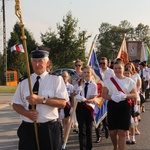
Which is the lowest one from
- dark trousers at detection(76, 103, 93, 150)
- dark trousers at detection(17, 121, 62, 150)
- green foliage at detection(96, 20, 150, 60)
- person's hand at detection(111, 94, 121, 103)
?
dark trousers at detection(76, 103, 93, 150)

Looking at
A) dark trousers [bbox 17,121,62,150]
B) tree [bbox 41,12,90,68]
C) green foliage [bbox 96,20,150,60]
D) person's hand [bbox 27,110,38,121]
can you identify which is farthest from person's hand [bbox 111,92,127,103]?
green foliage [bbox 96,20,150,60]

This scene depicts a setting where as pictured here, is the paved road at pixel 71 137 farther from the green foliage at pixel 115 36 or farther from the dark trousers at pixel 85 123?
the green foliage at pixel 115 36

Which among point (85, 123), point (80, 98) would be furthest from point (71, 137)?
point (80, 98)

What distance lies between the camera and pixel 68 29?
33906 mm

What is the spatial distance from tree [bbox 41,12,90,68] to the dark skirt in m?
27.7

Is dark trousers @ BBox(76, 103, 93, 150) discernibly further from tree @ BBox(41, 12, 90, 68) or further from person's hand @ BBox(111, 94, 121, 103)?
tree @ BBox(41, 12, 90, 68)

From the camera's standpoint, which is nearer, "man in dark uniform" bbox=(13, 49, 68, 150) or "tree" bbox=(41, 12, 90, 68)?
"man in dark uniform" bbox=(13, 49, 68, 150)

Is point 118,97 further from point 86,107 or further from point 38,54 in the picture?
point 38,54

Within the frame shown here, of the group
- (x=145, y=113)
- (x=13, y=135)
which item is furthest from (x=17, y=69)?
(x=13, y=135)

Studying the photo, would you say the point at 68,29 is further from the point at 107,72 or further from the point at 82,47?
the point at 107,72

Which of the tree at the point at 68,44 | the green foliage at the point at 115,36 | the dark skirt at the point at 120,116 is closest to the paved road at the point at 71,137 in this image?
the dark skirt at the point at 120,116

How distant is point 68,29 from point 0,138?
26824mm

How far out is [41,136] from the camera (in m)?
3.82

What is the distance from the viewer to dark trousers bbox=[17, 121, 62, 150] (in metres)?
3.82
